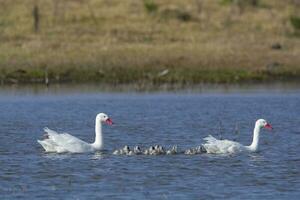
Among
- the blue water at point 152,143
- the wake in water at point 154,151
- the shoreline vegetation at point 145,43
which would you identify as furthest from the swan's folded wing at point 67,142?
the shoreline vegetation at point 145,43

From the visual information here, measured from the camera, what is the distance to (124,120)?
27438mm

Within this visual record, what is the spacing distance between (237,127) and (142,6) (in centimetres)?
2837

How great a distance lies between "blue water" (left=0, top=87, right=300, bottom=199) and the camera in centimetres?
1716

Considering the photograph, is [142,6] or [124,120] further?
[142,6]

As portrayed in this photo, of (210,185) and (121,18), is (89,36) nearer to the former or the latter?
(121,18)

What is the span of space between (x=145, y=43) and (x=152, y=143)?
61.1ft

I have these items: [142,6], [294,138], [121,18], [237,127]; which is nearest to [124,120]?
[237,127]

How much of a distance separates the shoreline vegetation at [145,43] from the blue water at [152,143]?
3.40 m

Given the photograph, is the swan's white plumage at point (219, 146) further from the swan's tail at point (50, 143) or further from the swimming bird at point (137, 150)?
the swan's tail at point (50, 143)

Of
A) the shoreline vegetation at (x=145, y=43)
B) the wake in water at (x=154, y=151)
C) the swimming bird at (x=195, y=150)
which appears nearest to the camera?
A: the wake in water at (x=154, y=151)

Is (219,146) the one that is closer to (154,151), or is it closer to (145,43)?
(154,151)

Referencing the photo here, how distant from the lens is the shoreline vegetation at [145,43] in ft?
122

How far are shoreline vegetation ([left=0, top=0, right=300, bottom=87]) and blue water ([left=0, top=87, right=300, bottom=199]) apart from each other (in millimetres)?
3404

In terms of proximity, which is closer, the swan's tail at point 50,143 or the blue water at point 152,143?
the blue water at point 152,143
